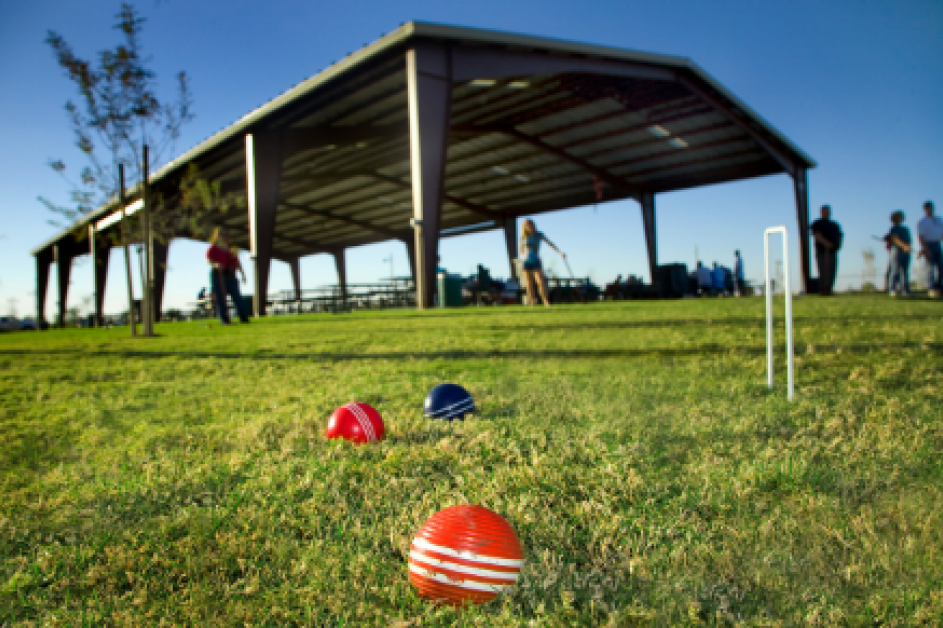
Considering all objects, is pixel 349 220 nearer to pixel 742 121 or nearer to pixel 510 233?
pixel 510 233

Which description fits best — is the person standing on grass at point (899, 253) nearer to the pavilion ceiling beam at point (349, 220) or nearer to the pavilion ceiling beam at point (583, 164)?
the pavilion ceiling beam at point (583, 164)

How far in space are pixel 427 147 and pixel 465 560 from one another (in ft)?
56.8

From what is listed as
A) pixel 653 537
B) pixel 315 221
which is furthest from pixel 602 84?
pixel 315 221

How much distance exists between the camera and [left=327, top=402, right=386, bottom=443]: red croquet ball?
3.84m

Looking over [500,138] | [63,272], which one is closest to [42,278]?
[63,272]

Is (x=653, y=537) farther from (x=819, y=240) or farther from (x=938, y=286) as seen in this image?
(x=819, y=240)

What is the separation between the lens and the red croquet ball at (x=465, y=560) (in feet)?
6.10

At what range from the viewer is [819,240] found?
51.4 ft

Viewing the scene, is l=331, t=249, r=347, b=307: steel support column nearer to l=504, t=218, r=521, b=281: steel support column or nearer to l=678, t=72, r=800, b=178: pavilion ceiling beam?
l=504, t=218, r=521, b=281: steel support column

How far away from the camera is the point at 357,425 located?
3869 mm

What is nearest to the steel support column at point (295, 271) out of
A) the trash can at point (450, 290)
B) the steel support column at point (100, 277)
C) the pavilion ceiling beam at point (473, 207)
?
the steel support column at point (100, 277)

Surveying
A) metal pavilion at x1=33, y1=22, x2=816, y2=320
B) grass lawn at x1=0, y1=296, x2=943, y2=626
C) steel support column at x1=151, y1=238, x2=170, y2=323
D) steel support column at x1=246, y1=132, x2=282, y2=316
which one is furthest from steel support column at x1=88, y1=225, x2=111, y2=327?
grass lawn at x1=0, y1=296, x2=943, y2=626

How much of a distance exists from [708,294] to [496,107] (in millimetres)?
14128

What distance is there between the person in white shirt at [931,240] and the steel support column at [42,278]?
5676 centimetres
